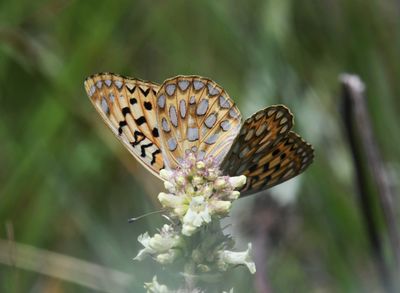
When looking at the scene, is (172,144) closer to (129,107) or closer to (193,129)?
(193,129)

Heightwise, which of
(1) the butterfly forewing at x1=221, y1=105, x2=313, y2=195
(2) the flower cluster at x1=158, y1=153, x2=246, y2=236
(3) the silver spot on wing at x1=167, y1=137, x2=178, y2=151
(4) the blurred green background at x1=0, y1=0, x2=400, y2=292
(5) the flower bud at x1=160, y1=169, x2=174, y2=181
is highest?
(4) the blurred green background at x1=0, y1=0, x2=400, y2=292

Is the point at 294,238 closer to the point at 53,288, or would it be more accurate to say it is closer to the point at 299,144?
the point at 53,288

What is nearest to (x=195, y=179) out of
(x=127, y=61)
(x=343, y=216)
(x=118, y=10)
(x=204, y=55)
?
(x=343, y=216)

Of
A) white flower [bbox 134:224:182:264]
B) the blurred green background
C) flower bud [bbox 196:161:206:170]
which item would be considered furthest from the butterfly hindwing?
the blurred green background

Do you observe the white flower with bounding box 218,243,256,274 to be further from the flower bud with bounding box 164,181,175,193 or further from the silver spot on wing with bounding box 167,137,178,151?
the silver spot on wing with bounding box 167,137,178,151

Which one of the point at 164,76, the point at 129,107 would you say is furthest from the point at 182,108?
the point at 164,76

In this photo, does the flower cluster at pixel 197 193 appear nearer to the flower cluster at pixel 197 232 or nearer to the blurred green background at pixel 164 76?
the flower cluster at pixel 197 232

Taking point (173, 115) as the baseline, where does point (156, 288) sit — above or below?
below
